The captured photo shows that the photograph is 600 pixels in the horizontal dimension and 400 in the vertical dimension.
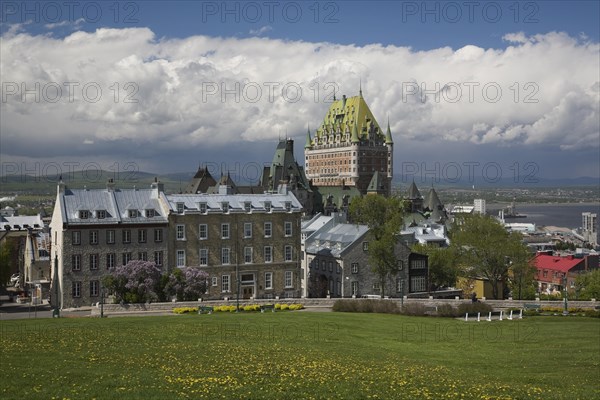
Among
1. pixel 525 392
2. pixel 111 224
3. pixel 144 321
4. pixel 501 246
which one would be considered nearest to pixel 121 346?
pixel 144 321

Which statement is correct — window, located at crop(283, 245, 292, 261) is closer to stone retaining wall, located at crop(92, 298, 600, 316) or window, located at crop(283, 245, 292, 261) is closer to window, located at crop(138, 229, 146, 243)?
stone retaining wall, located at crop(92, 298, 600, 316)

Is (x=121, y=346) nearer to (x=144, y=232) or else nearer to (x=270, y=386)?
(x=270, y=386)

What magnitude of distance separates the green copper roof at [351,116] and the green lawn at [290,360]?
451 feet

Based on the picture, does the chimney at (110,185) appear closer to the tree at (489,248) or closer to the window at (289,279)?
the window at (289,279)

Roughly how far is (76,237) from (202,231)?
12012mm

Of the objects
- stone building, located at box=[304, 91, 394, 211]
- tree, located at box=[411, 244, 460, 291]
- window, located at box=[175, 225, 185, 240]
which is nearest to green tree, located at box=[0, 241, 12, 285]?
window, located at box=[175, 225, 185, 240]

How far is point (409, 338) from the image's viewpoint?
37000mm

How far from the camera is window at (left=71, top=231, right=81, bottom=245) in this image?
5628 centimetres

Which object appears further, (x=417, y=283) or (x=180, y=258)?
(x=417, y=283)

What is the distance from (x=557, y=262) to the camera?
9056 cm

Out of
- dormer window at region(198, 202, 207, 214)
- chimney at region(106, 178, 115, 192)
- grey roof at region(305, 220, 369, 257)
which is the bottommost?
grey roof at region(305, 220, 369, 257)

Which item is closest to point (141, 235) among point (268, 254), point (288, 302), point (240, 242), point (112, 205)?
point (112, 205)

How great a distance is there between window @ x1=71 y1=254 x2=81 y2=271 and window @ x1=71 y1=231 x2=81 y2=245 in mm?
1191

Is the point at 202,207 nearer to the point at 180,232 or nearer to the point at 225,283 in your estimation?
the point at 180,232
